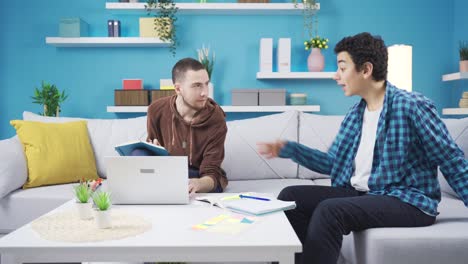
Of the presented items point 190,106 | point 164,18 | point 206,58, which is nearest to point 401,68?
point 206,58

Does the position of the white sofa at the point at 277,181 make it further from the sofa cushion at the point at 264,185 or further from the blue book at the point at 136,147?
the blue book at the point at 136,147

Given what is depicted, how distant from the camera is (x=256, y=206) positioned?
4.93 feet

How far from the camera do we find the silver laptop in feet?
4.94

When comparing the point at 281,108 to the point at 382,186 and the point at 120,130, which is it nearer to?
the point at 120,130

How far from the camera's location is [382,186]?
1688 mm

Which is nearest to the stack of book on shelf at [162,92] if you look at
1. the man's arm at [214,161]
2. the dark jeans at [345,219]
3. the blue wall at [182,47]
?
the blue wall at [182,47]

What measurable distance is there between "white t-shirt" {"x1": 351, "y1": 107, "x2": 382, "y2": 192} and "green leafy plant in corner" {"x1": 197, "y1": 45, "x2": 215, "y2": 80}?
6.99 ft

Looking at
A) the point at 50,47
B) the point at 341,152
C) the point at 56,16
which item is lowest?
the point at 341,152

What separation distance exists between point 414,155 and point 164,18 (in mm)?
2668

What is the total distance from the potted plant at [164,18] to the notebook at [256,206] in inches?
97.1

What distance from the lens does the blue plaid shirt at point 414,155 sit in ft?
5.11

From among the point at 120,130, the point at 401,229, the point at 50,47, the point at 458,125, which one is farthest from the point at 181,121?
the point at 50,47

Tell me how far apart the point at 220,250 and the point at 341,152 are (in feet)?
3.11

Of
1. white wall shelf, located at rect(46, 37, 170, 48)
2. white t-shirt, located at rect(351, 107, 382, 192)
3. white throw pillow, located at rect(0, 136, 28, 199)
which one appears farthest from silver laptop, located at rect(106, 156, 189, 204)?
white wall shelf, located at rect(46, 37, 170, 48)
